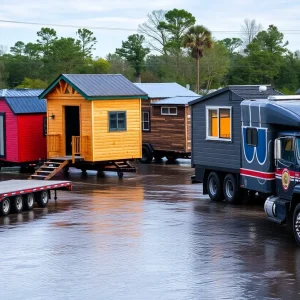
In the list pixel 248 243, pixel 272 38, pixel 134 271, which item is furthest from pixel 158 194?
pixel 272 38

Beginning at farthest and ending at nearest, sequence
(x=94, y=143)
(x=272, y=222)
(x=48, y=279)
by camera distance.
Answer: (x=94, y=143)
(x=272, y=222)
(x=48, y=279)

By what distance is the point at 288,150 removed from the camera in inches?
819

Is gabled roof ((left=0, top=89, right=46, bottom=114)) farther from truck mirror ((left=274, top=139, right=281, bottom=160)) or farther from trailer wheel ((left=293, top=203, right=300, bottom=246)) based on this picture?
trailer wheel ((left=293, top=203, right=300, bottom=246))

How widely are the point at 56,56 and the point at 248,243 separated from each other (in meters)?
72.6

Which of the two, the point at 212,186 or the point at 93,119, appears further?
the point at 93,119

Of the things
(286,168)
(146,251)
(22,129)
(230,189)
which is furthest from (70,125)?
(146,251)

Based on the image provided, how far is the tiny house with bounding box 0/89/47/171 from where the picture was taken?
3850cm

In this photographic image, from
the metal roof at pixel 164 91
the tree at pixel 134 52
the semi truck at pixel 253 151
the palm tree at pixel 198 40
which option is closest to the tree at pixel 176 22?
the tree at pixel 134 52

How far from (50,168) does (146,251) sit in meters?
17.5

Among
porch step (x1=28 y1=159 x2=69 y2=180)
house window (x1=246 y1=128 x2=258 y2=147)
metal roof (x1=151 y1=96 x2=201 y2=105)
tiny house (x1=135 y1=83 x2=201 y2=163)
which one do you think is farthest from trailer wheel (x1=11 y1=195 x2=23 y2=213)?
metal roof (x1=151 y1=96 x2=201 y2=105)

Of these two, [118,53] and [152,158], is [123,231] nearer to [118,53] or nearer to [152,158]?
[152,158]

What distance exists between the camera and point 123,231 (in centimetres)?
2175

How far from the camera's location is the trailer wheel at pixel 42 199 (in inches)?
1048

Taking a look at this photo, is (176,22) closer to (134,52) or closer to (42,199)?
(134,52)
